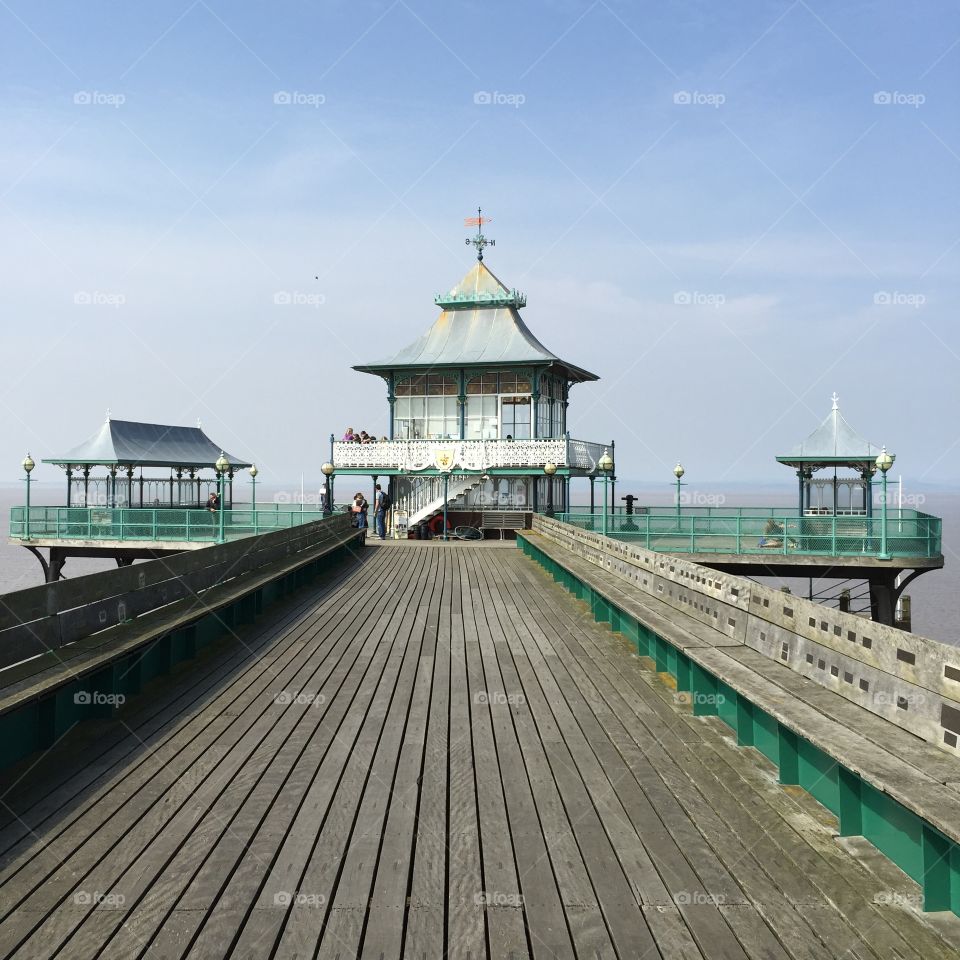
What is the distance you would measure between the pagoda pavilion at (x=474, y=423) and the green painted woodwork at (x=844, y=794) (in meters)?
27.1

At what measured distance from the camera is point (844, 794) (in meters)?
4.89

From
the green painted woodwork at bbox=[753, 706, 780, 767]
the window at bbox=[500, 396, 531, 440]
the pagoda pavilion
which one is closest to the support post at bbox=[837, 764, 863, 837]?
the green painted woodwork at bbox=[753, 706, 780, 767]

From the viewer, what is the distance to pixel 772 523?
28.5 metres

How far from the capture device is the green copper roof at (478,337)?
123ft

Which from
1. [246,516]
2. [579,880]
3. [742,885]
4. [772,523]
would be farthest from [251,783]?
[246,516]

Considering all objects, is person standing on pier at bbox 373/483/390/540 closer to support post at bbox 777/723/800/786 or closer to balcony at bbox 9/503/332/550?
balcony at bbox 9/503/332/550

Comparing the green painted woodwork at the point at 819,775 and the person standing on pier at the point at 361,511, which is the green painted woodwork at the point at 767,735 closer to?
the green painted woodwork at the point at 819,775

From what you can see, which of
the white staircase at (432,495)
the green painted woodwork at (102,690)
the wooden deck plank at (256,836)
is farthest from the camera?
the white staircase at (432,495)

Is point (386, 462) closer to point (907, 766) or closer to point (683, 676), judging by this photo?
point (683, 676)

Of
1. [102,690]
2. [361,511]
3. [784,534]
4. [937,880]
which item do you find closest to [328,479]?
[361,511]

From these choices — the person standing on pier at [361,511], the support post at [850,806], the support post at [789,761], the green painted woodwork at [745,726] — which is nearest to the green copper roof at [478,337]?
the person standing on pier at [361,511]

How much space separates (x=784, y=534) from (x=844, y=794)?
23876 millimetres

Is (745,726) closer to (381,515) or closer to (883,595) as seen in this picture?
(883,595)

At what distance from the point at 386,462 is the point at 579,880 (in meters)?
32.6
